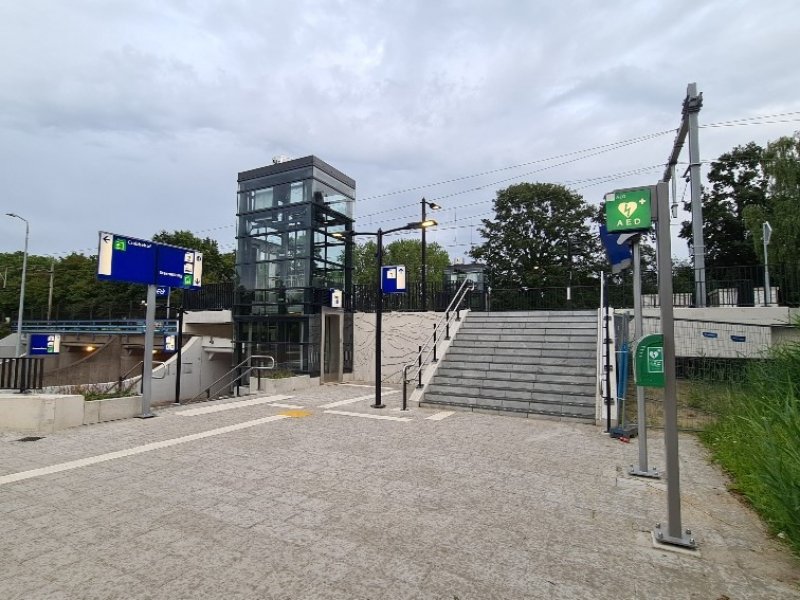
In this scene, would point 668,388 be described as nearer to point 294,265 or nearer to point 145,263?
point 145,263

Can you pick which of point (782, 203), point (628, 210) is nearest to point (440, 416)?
point (628, 210)

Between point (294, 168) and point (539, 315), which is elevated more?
point (294, 168)

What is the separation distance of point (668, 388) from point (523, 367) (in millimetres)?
6617

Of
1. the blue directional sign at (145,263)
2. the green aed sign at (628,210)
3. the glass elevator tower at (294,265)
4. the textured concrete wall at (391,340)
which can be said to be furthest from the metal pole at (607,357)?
the blue directional sign at (145,263)

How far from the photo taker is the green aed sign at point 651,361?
3.57 meters

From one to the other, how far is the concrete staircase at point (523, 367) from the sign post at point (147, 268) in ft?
20.1

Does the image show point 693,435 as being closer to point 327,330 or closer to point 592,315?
point 592,315

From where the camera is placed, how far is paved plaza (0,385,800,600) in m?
2.84

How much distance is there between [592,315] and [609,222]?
8.31 metres

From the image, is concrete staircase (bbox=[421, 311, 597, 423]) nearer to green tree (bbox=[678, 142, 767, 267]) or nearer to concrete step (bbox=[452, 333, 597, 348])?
concrete step (bbox=[452, 333, 597, 348])

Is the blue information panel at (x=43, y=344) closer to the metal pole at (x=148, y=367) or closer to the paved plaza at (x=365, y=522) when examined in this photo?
the metal pole at (x=148, y=367)

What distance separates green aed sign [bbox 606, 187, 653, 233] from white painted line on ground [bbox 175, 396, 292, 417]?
29.0 ft

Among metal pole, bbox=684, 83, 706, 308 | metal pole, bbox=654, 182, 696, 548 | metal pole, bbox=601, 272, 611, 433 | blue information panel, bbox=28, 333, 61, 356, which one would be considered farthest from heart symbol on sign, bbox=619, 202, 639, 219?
blue information panel, bbox=28, 333, 61, 356

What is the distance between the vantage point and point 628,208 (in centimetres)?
392
